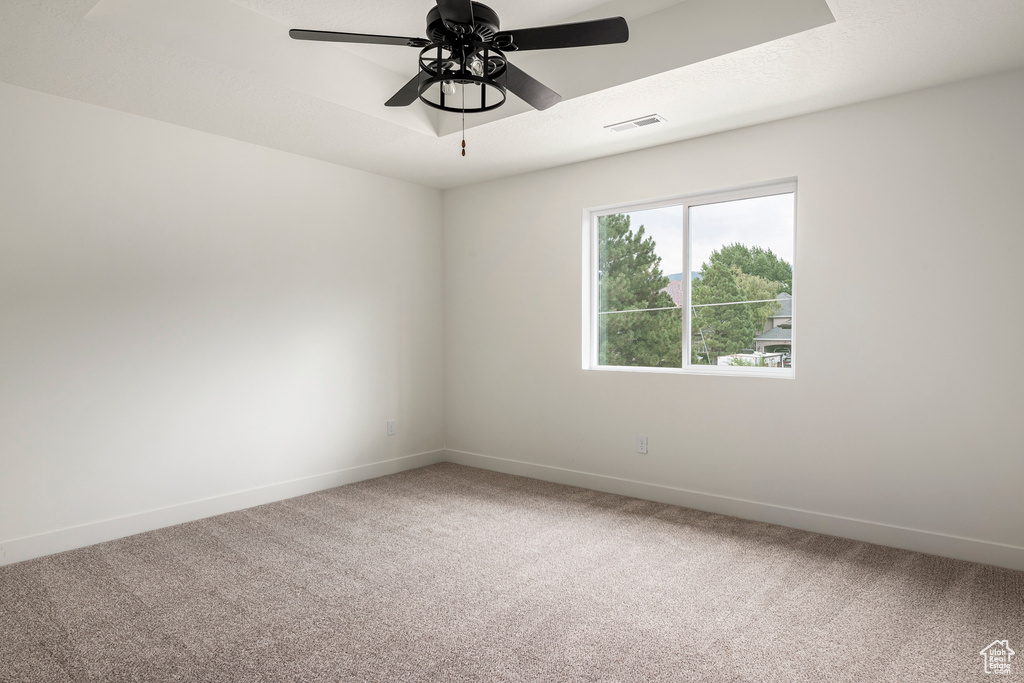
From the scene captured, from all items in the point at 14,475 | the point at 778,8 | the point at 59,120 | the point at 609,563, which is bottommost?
the point at 609,563

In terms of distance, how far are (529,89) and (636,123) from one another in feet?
4.10

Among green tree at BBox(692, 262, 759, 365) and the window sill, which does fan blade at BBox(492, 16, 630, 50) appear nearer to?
green tree at BBox(692, 262, 759, 365)

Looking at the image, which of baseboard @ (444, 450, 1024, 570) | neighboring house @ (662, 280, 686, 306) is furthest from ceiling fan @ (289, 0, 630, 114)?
baseboard @ (444, 450, 1024, 570)

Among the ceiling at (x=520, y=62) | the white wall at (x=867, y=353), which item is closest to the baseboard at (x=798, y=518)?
the white wall at (x=867, y=353)

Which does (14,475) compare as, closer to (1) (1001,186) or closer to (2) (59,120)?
(2) (59,120)

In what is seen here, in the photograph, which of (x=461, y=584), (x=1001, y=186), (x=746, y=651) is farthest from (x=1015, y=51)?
(x=461, y=584)

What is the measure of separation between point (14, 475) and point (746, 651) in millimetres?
3394

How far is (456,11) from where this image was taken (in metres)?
1.79

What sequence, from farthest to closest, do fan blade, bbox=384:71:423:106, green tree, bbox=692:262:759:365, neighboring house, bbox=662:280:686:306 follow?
neighboring house, bbox=662:280:686:306, green tree, bbox=692:262:759:365, fan blade, bbox=384:71:423:106

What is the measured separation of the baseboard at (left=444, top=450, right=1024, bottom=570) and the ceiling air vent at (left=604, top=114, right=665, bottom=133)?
2.27 meters

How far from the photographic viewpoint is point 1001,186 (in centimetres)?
271

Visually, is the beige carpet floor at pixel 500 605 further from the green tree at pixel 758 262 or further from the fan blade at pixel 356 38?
the fan blade at pixel 356 38

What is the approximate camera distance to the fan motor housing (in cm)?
189

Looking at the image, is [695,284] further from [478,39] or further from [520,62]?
[478,39]
